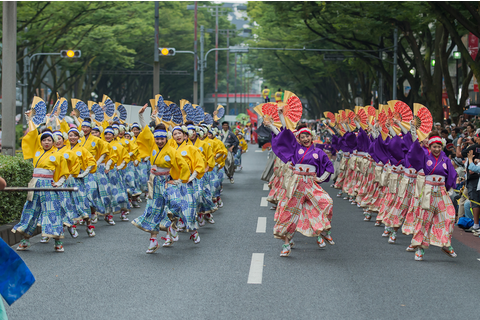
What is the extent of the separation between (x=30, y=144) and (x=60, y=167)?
63 cm

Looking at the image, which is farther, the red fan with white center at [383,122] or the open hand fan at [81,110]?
the open hand fan at [81,110]

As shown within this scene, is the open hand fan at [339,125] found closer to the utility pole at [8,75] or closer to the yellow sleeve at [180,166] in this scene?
the yellow sleeve at [180,166]

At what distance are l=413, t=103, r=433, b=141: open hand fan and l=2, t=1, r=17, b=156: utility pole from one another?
696cm

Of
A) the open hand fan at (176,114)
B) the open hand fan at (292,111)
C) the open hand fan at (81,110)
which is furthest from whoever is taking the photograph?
the open hand fan at (81,110)

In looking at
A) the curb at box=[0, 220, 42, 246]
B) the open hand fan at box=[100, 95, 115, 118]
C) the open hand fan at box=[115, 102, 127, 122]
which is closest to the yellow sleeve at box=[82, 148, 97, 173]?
the curb at box=[0, 220, 42, 246]

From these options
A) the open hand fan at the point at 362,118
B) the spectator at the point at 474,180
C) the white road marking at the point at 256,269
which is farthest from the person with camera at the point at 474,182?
the white road marking at the point at 256,269

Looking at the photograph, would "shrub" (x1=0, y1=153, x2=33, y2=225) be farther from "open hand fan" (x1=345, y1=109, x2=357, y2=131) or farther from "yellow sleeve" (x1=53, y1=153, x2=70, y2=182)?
"open hand fan" (x1=345, y1=109, x2=357, y2=131)

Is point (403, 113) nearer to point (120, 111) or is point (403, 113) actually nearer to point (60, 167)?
point (60, 167)

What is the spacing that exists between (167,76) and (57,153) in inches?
1583

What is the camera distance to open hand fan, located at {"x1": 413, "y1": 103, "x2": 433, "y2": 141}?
8688mm

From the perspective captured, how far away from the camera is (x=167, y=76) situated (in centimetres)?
4809

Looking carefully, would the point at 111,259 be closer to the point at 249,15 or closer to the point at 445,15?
the point at 445,15

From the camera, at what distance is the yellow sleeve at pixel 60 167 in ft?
27.8

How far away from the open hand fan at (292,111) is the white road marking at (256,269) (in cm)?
187
